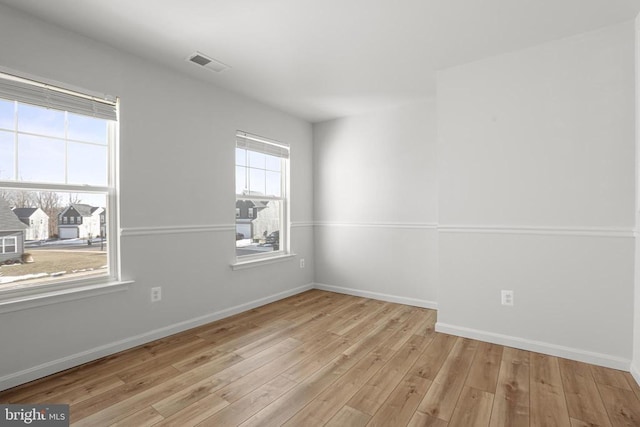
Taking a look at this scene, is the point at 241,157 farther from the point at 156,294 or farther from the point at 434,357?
the point at 434,357

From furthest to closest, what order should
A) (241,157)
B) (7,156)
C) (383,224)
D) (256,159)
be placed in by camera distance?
1. (383,224)
2. (256,159)
3. (241,157)
4. (7,156)

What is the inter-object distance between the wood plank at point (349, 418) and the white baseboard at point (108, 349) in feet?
5.98

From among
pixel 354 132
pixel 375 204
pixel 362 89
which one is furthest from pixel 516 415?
pixel 354 132

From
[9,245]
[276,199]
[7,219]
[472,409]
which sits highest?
[276,199]

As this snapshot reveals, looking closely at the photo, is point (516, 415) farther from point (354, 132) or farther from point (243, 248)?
point (354, 132)

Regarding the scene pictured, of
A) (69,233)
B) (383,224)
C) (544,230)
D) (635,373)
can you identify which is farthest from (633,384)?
(69,233)

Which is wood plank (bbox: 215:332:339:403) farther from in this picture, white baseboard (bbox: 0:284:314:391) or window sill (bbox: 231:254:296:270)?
window sill (bbox: 231:254:296:270)

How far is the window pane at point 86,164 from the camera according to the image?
2355 millimetres

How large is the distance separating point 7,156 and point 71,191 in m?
0.40

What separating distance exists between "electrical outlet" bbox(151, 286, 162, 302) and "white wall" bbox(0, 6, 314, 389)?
0.04m

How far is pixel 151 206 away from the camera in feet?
8.96

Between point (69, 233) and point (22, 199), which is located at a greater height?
point (22, 199)

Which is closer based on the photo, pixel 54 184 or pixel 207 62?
pixel 54 184

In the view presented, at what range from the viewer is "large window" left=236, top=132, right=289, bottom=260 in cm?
366
